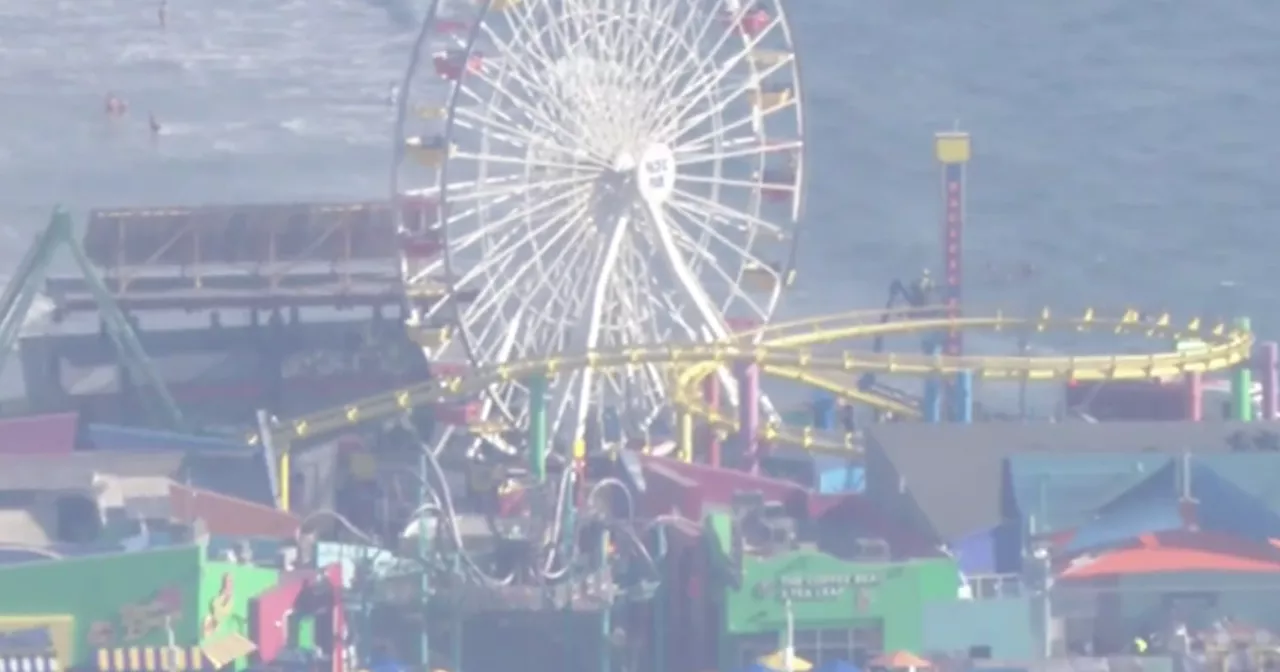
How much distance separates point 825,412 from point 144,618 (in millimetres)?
12901

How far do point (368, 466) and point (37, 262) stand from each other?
11.8 feet

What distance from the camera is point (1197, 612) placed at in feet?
87.5

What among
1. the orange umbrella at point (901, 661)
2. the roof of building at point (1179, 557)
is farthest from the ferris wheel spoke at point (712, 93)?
the orange umbrella at point (901, 661)

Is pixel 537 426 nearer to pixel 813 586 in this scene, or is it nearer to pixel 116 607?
pixel 813 586

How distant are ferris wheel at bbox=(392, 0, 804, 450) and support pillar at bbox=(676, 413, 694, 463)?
3.15ft

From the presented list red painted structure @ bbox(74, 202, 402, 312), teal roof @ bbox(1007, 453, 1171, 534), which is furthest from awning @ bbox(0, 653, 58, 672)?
red painted structure @ bbox(74, 202, 402, 312)

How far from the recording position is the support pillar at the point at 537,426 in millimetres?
32625

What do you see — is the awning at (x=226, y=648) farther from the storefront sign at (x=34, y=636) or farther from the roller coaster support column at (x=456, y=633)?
the roller coaster support column at (x=456, y=633)

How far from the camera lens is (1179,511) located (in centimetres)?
2767

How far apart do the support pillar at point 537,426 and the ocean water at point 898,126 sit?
728 inches

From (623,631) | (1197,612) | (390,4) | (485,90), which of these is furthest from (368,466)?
(390,4)

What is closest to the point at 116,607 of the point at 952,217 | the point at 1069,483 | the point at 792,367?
the point at 1069,483

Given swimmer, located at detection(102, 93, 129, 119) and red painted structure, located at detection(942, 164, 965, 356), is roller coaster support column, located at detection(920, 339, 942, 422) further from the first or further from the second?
swimmer, located at detection(102, 93, 129, 119)

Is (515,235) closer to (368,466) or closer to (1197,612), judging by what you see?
(368,466)
